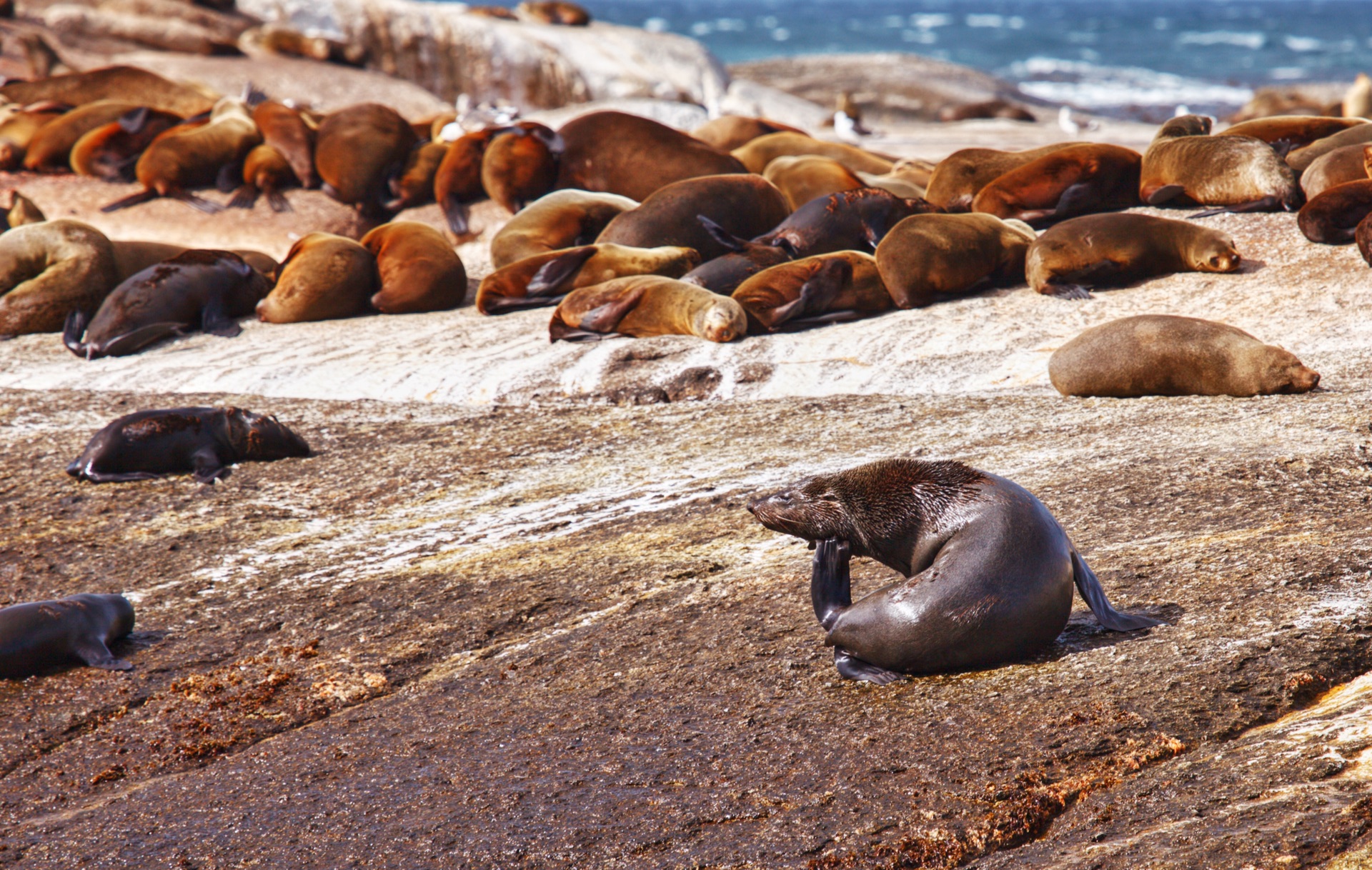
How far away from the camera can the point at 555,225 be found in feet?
31.3

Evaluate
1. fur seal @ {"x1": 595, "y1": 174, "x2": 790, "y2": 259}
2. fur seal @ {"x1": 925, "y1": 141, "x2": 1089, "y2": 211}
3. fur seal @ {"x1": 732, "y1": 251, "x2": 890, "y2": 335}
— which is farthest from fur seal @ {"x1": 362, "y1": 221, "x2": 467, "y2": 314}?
fur seal @ {"x1": 925, "y1": 141, "x2": 1089, "y2": 211}

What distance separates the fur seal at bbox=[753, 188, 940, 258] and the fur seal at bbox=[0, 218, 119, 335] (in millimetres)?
5254

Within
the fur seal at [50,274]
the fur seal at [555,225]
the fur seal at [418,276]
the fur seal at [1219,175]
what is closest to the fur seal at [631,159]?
the fur seal at [555,225]

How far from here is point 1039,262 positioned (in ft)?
24.8

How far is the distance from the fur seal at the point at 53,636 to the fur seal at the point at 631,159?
24.4 ft

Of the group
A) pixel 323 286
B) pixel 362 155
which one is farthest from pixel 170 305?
pixel 362 155

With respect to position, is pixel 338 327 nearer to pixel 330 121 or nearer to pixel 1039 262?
pixel 330 121

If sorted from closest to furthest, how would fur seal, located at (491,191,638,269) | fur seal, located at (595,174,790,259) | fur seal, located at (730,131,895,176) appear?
fur seal, located at (595,174,790,259), fur seal, located at (491,191,638,269), fur seal, located at (730,131,895,176)

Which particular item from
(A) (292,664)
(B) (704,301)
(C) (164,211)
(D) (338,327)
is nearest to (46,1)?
Result: (C) (164,211)

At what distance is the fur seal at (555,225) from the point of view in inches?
370

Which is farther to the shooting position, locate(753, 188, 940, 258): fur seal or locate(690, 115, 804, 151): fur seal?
locate(690, 115, 804, 151): fur seal

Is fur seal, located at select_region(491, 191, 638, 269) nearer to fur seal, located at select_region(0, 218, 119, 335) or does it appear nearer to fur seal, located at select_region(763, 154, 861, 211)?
fur seal, located at select_region(763, 154, 861, 211)

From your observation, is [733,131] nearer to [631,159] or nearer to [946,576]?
[631,159]

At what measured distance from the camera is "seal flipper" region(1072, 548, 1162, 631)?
2973 millimetres
